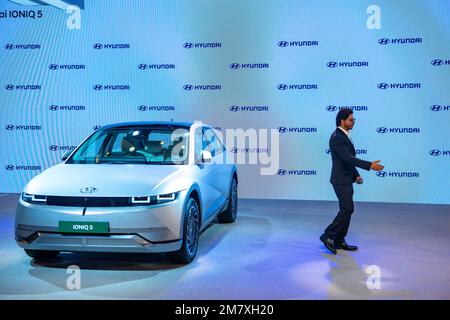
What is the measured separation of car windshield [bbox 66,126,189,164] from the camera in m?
5.76

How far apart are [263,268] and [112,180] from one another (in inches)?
66.7

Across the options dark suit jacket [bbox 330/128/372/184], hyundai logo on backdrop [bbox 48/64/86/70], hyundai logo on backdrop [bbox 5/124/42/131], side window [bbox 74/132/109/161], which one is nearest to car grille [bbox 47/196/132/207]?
side window [bbox 74/132/109/161]

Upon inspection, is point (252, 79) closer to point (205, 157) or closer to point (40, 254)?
point (205, 157)

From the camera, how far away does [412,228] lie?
23.9 ft

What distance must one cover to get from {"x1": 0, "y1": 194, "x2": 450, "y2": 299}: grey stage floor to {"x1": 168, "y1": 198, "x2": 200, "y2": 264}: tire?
0.30 ft

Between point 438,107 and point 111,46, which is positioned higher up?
point 111,46

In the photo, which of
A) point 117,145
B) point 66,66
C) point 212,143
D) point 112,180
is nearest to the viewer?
point 112,180

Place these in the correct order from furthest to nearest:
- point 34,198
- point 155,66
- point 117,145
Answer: point 155,66, point 117,145, point 34,198

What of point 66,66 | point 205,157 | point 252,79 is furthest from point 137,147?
point 66,66

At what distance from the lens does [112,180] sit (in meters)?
4.98

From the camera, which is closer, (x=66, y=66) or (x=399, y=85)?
(x=399, y=85)

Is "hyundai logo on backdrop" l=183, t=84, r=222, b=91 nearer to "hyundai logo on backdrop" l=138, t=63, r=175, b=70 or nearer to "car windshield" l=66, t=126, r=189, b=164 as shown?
"hyundai logo on backdrop" l=138, t=63, r=175, b=70

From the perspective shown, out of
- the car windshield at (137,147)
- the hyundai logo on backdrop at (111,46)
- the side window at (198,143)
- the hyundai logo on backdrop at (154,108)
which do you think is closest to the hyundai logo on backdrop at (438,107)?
the hyundai logo on backdrop at (154,108)
